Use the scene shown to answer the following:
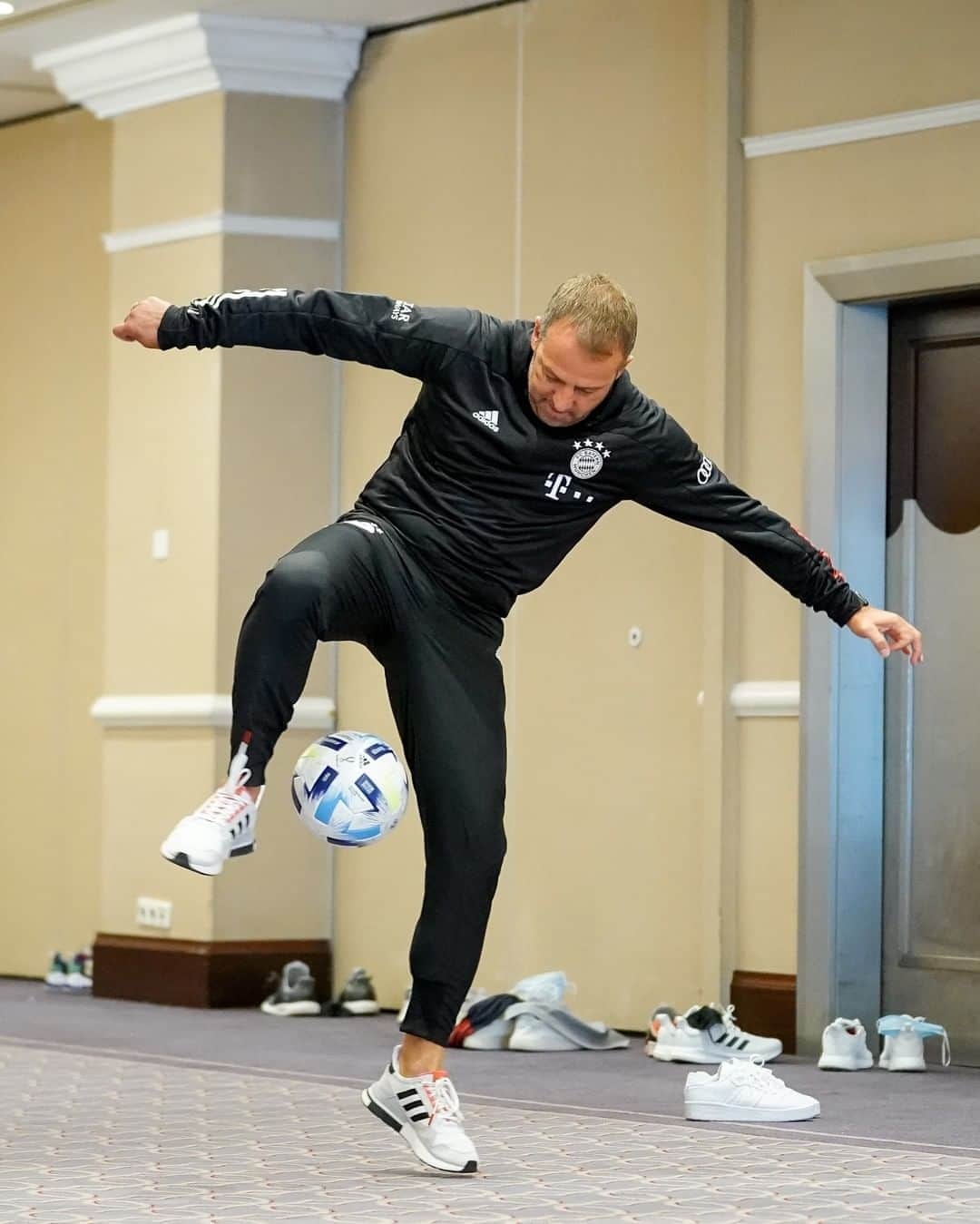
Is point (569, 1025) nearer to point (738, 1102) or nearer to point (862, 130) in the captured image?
point (738, 1102)

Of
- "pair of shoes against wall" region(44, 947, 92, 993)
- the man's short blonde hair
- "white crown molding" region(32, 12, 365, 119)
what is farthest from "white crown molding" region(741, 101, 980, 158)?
"pair of shoes against wall" region(44, 947, 92, 993)

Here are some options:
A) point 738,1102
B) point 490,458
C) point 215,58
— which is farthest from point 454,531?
point 215,58

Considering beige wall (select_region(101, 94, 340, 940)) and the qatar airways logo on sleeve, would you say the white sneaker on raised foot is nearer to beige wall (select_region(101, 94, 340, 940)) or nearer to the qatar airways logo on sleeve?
the qatar airways logo on sleeve

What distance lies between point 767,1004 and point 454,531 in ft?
8.59

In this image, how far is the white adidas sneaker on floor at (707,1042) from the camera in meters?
5.59

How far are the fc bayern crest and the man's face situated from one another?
52 millimetres

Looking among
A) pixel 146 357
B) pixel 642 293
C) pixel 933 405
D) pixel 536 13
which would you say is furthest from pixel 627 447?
pixel 146 357

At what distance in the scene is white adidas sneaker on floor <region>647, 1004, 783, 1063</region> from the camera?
5.59 metres

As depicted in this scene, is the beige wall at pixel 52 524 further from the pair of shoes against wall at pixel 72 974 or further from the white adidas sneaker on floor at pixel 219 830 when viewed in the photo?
the white adidas sneaker on floor at pixel 219 830

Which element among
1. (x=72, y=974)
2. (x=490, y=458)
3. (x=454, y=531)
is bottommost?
(x=72, y=974)

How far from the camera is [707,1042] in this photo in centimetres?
560

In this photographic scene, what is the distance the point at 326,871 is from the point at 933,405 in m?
2.62

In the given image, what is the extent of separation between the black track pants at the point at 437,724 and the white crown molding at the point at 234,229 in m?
3.55

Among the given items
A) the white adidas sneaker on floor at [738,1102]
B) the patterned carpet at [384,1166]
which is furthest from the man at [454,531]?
the white adidas sneaker on floor at [738,1102]
